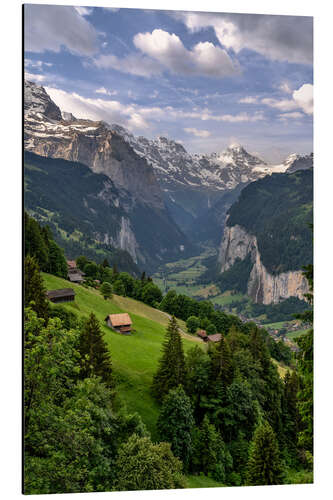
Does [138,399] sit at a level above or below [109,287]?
below

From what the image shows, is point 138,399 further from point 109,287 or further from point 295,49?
point 109,287

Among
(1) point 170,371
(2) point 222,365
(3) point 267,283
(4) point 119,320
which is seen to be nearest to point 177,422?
(1) point 170,371

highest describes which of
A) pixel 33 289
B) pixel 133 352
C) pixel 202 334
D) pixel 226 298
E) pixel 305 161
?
pixel 305 161

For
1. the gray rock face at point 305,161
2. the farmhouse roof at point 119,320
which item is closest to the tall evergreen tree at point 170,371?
the farmhouse roof at point 119,320

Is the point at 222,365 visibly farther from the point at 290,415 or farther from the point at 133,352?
the point at 133,352

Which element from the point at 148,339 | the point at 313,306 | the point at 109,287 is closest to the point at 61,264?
the point at 109,287

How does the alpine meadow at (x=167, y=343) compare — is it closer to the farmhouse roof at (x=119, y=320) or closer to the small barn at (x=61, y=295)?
the small barn at (x=61, y=295)
